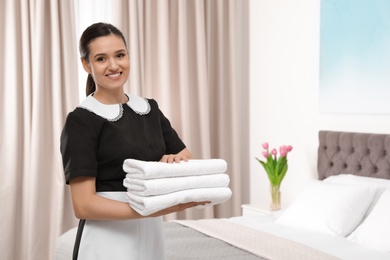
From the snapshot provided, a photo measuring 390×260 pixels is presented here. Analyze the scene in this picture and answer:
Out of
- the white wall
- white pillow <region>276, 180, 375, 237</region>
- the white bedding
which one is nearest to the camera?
the white bedding

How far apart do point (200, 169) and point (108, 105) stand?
358mm

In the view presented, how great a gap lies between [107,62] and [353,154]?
2561mm

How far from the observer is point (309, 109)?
4.16m

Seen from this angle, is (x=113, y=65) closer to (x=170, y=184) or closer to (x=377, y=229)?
(x=170, y=184)

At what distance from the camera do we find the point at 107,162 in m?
1.49

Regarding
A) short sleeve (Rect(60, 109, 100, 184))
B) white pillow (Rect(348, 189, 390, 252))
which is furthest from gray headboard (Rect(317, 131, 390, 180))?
short sleeve (Rect(60, 109, 100, 184))

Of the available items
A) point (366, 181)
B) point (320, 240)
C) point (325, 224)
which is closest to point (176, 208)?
point (320, 240)

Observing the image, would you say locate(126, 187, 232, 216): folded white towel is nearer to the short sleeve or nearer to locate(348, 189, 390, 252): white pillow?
the short sleeve

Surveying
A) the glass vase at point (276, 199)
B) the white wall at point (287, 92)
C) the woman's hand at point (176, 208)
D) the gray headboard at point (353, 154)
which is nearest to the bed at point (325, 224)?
the gray headboard at point (353, 154)

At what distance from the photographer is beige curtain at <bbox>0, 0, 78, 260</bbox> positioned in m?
3.76

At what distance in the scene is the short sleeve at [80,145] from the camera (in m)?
1.42

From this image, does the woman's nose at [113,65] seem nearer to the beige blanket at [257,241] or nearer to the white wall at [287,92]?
the beige blanket at [257,241]

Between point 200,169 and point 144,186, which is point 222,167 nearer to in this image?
point 200,169

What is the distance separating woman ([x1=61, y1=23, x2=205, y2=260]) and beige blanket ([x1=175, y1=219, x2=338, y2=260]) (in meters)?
1.10
